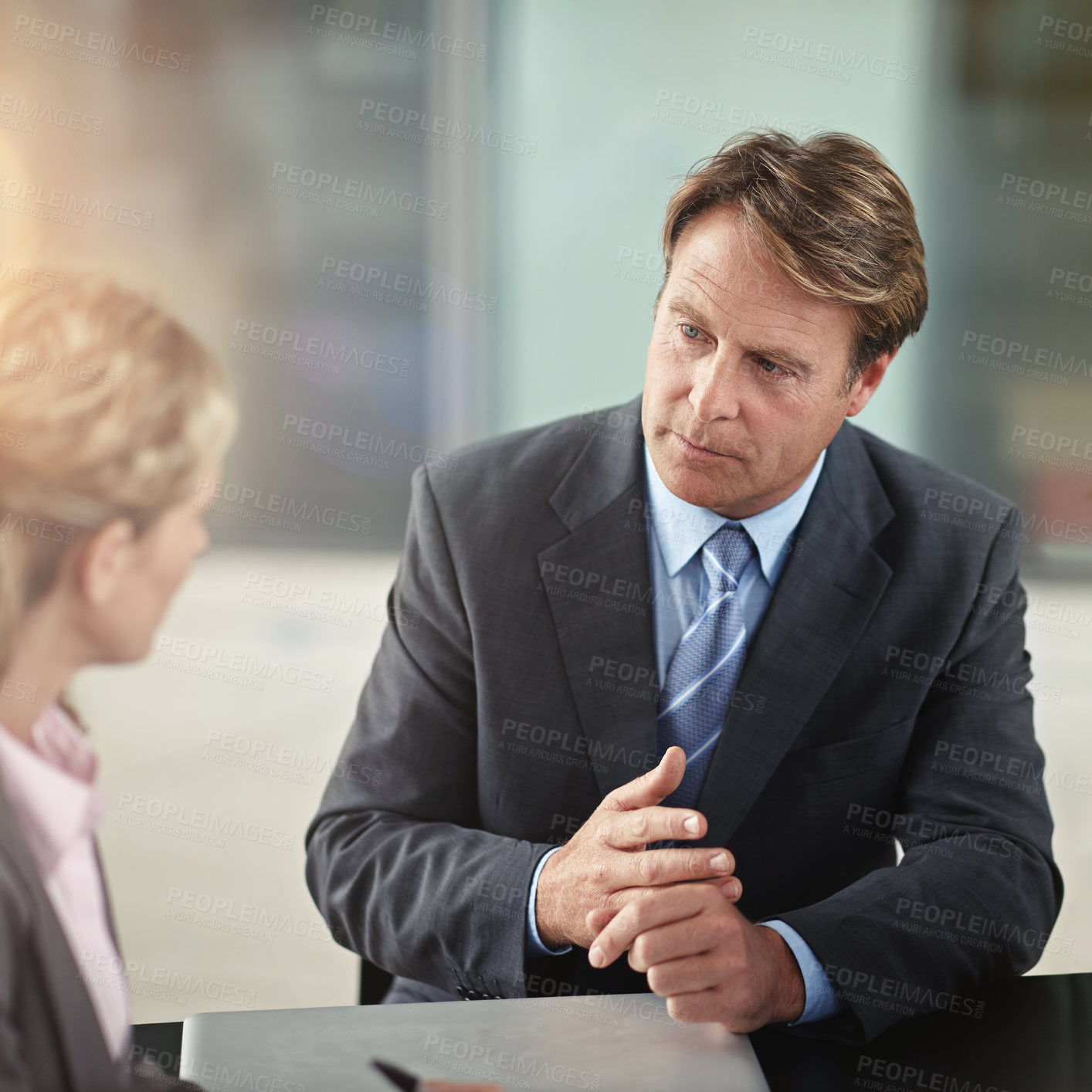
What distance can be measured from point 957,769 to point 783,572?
0.91 ft

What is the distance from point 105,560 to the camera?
1.57 ft

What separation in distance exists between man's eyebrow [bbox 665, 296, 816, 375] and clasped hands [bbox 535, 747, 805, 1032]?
1.38 feet

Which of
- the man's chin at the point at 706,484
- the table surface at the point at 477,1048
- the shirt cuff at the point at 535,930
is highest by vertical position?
the man's chin at the point at 706,484

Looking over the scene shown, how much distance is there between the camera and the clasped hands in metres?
0.80

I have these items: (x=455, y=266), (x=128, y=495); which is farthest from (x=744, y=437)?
(x=455, y=266)

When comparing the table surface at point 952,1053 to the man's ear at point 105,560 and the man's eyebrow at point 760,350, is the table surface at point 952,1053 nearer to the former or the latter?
the man's ear at point 105,560

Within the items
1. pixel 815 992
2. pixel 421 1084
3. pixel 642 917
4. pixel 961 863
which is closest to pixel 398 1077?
pixel 421 1084

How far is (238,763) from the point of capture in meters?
3.35

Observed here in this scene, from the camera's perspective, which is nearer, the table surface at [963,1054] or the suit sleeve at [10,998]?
the suit sleeve at [10,998]

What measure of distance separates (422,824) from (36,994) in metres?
0.62

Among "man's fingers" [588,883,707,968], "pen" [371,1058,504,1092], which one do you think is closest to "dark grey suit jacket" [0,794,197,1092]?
"pen" [371,1058,504,1092]

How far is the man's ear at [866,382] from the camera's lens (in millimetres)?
1143

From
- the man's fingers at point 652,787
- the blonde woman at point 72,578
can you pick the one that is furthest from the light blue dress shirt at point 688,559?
the blonde woman at point 72,578

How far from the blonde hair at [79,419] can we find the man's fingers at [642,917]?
511 millimetres
